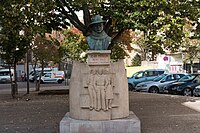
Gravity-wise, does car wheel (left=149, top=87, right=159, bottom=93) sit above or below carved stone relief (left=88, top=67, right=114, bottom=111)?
below

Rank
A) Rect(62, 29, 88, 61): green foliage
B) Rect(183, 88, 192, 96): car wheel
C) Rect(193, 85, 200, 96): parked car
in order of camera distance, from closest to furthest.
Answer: Rect(193, 85, 200, 96): parked car < Rect(183, 88, 192, 96): car wheel < Rect(62, 29, 88, 61): green foliage

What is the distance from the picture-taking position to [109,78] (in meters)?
8.17

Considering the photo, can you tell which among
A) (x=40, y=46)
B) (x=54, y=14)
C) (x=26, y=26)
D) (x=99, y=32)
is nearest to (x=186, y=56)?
(x=40, y=46)

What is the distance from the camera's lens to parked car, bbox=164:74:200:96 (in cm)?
2036

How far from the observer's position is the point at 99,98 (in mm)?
8125

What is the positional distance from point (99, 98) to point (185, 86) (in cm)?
1346

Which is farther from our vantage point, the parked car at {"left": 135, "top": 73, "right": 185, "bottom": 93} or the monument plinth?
the parked car at {"left": 135, "top": 73, "right": 185, "bottom": 93}

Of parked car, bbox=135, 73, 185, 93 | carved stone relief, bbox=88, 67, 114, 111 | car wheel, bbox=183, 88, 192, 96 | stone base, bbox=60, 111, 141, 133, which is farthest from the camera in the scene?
parked car, bbox=135, 73, 185, 93

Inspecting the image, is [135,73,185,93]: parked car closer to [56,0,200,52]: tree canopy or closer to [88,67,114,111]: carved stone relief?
[56,0,200,52]: tree canopy

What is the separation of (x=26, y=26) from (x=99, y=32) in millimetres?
5473

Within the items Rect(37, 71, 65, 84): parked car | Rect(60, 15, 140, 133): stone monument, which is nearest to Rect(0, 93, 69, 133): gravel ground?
Rect(60, 15, 140, 133): stone monument

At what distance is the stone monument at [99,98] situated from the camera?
26.3 feet

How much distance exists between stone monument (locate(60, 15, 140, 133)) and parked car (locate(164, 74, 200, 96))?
41.6 ft

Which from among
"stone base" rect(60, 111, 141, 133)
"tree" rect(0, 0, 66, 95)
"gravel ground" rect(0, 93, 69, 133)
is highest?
"tree" rect(0, 0, 66, 95)
